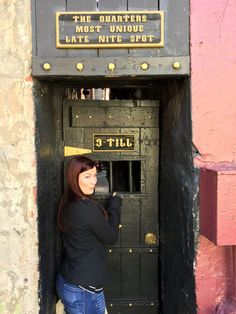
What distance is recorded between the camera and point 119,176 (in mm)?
2980

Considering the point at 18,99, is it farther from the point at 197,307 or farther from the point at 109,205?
the point at 197,307

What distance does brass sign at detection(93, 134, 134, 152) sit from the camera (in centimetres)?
283

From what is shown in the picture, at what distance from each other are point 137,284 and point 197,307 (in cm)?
89

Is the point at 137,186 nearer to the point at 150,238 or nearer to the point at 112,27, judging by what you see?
the point at 150,238

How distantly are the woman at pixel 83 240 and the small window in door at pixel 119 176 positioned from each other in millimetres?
479

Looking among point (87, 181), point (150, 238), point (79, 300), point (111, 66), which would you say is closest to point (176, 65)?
point (111, 66)

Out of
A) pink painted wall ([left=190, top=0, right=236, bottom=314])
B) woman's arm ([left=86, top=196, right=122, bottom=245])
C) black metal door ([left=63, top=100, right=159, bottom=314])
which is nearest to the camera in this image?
pink painted wall ([left=190, top=0, right=236, bottom=314])

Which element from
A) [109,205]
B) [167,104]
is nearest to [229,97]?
[167,104]

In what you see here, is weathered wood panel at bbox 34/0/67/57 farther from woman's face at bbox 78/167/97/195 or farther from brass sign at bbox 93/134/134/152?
brass sign at bbox 93/134/134/152

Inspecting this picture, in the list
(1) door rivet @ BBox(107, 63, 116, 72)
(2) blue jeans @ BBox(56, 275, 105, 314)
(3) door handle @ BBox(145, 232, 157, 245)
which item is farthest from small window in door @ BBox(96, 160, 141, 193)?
(1) door rivet @ BBox(107, 63, 116, 72)

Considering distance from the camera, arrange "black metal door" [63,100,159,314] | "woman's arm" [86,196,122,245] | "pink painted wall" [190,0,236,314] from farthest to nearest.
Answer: "black metal door" [63,100,159,314]
"woman's arm" [86,196,122,245]
"pink painted wall" [190,0,236,314]

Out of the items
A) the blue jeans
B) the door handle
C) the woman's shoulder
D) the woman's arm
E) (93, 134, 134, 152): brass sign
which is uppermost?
(93, 134, 134, 152): brass sign

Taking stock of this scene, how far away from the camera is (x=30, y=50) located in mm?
2107

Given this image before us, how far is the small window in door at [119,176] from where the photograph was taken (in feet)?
9.53
